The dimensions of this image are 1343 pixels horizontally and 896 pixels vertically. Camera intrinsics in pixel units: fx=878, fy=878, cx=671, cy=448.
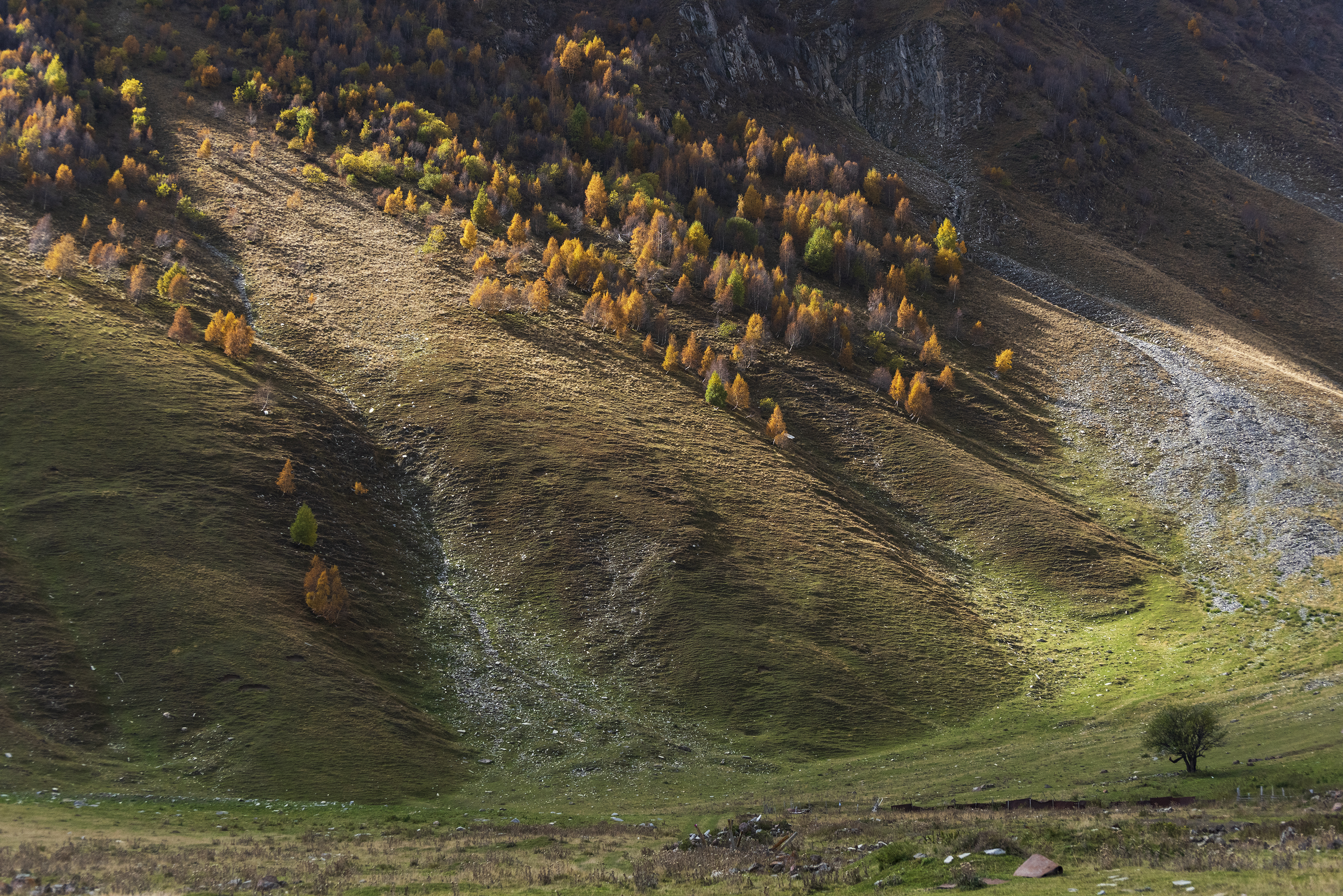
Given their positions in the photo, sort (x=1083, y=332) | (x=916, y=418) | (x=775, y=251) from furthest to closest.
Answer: (x=775, y=251)
(x=1083, y=332)
(x=916, y=418)

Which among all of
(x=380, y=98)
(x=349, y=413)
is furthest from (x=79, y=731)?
(x=380, y=98)

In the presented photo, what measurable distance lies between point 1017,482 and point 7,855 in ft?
312

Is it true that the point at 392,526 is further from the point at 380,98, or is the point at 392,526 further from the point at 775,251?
the point at 380,98

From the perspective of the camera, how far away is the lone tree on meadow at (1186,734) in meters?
43.4

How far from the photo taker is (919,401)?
11388cm

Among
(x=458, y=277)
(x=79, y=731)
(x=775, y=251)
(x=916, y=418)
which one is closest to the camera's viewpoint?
(x=79, y=731)

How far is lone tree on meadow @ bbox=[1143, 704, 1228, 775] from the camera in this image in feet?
142

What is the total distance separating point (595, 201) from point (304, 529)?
10283 centimetres

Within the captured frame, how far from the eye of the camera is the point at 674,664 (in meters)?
65.8

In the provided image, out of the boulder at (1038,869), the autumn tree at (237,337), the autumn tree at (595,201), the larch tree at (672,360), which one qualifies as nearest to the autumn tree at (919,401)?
the larch tree at (672,360)

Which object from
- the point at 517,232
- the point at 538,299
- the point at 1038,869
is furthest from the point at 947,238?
the point at 1038,869

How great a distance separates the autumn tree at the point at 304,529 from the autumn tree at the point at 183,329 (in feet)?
115

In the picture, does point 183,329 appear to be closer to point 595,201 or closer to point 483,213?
point 483,213

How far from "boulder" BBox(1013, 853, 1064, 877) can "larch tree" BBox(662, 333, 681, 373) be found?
92.6 metres
